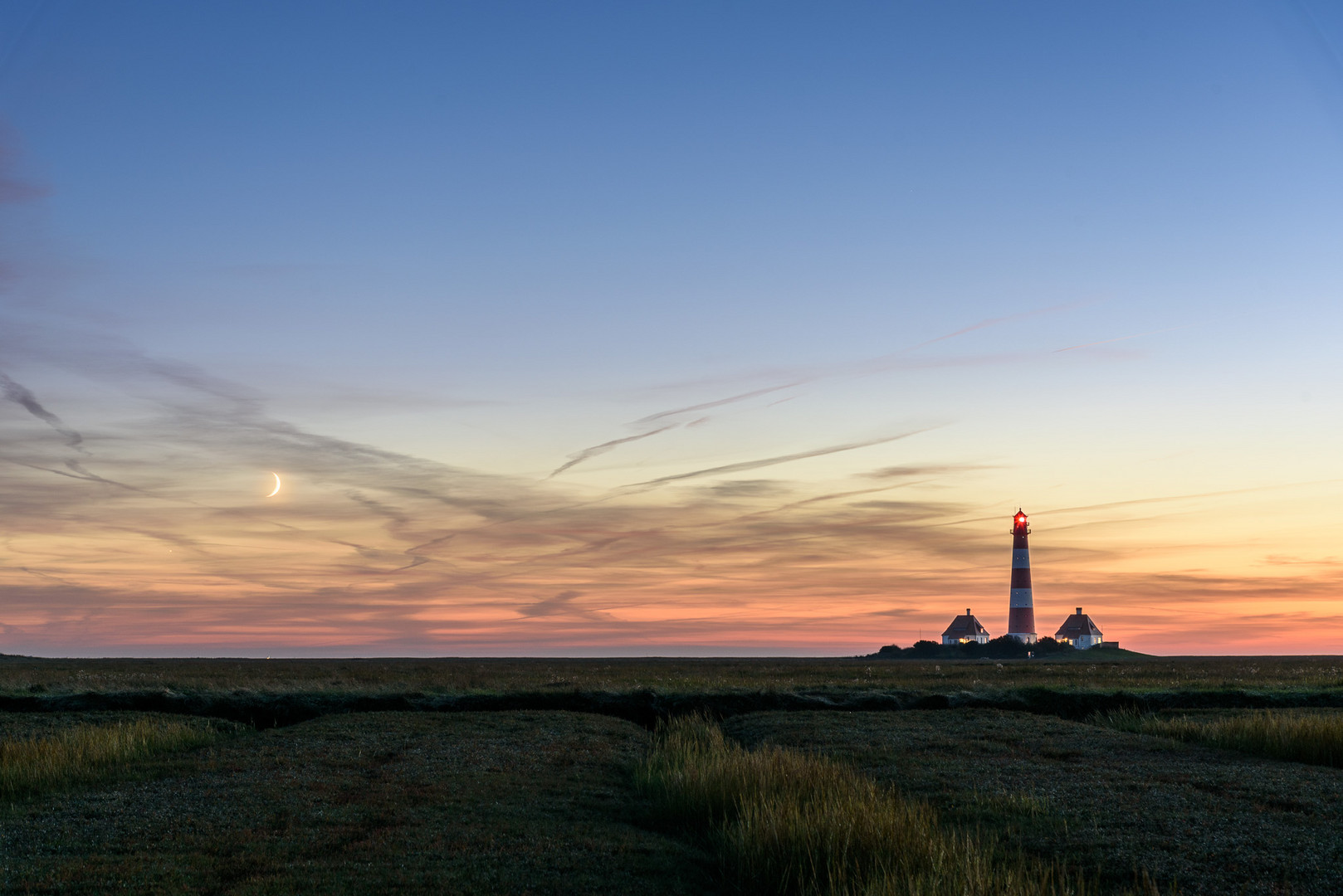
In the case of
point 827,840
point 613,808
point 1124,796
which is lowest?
point 613,808

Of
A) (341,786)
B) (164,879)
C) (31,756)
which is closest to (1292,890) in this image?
(164,879)

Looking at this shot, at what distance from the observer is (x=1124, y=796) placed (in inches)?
623

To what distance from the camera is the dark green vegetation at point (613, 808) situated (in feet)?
36.7

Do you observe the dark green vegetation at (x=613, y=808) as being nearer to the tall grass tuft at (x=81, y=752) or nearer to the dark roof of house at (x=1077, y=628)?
the tall grass tuft at (x=81, y=752)

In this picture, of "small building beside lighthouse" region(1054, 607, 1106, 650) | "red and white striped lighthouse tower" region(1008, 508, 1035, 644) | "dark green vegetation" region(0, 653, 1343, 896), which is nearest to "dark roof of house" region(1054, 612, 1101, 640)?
"small building beside lighthouse" region(1054, 607, 1106, 650)

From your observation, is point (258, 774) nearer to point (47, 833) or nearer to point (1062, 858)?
point (47, 833)

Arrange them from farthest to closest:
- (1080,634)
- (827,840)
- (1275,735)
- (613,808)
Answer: (1080,634) → (1275,735) → (613,808) → (827,840)

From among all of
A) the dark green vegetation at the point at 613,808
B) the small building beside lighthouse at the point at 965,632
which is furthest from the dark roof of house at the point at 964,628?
the dark green vegetation at the point at 613,808

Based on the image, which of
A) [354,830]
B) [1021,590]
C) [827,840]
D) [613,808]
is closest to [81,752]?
[354,830]

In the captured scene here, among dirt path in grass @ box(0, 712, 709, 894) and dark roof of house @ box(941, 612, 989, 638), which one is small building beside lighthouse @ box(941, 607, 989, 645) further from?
dirt path in grass @ box(0, 712, 709, 894)

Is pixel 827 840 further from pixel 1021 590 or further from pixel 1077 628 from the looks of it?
pixel 1077 628

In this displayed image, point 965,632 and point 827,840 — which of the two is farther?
point 965,632

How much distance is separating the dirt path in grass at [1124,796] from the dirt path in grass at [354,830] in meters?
4.64

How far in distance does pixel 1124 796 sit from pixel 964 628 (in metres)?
120
